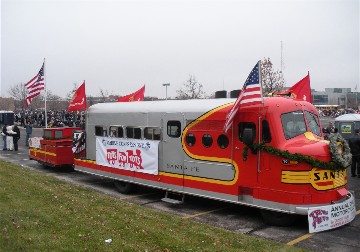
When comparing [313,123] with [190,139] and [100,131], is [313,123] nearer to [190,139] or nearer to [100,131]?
[190,139]

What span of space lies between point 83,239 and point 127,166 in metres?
6.23

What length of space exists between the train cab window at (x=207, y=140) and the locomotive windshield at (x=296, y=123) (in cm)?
196

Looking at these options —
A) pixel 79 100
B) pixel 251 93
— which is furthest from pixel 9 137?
pixel 251 93

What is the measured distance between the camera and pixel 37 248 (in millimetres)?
5840

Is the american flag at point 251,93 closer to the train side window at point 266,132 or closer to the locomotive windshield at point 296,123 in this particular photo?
the train side window at point 266,132

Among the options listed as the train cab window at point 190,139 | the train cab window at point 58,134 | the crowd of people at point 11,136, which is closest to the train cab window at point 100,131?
the train cab window at point 58,134

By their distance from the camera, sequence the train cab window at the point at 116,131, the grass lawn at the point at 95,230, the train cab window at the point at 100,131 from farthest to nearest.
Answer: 1. the train cab window at the point at 100,131
2. the train cab window at the point at 116,131
3. the grass lawn at the point at 95,230

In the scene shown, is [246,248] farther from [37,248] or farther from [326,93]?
[326,93]

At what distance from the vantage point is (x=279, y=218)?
29.6 ft

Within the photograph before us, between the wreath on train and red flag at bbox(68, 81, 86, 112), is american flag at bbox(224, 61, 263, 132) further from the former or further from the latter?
red flag at bbox(68, 81, 86, 112)

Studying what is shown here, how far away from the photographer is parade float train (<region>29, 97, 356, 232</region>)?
8.47m

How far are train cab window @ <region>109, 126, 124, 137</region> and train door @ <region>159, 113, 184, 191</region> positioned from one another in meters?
2.15

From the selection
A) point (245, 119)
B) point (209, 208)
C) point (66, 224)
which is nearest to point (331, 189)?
point (245, 119)

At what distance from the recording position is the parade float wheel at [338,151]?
8.47 m
